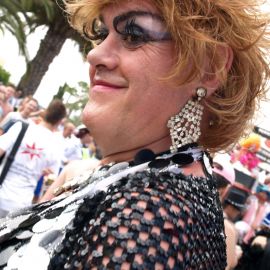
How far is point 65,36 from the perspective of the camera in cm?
1180

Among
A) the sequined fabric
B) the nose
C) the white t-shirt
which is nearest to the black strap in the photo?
the white t-shirt

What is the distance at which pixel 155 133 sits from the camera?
141 centimetres

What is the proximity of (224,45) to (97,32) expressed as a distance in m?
0.52

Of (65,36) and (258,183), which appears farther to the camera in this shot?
(65,36)

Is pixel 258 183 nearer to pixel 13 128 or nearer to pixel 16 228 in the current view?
pixel 13 128

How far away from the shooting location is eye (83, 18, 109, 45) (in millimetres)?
1580

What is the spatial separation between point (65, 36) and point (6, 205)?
7.76m

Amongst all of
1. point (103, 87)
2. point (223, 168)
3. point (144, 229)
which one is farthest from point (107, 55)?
point (223, 168)

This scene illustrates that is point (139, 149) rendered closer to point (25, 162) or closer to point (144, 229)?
point (144, 229)

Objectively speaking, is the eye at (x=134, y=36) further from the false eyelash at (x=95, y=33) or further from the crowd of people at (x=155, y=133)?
the false eyelash at (x=95, y=33)

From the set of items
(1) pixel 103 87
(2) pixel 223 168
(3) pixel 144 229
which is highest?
(2) pixel 223 168

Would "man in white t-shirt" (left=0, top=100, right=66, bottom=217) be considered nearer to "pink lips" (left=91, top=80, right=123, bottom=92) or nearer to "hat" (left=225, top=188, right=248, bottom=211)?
"hat" (left=225, top=188, right=248, bottom=211)

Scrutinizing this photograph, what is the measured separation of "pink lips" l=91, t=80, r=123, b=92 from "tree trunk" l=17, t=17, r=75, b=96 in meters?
10.5

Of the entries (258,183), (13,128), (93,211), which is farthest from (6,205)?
(258,183)
